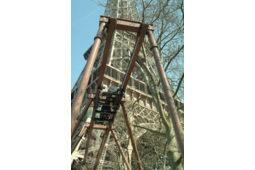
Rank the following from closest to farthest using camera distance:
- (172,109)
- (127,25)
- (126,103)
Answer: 1. (172,109)
2. (127,25)
3. (126,103)

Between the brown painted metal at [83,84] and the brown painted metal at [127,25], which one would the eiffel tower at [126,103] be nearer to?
the brown painted metal at [127,25]

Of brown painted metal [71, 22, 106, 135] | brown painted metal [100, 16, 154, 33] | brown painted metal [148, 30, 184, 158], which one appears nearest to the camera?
brown painted metal [148, 30, 184, 158]

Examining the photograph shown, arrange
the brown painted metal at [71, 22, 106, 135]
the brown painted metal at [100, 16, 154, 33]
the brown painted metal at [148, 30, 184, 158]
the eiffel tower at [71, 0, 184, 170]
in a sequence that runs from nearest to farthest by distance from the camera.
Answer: the brown painted metal at [148, 30, 184, 158], the brown painted metal at [71, 22, 106, 135], the brown painted metal at [100, 16, 154, 33], the eiffel tower at [71, 0, 184, 170]

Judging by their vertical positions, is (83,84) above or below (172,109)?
above

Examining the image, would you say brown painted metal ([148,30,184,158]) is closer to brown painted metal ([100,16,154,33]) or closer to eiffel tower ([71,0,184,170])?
brown painted metal ([100,16,154,33])

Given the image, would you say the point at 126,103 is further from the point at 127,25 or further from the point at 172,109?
the point at 172,109

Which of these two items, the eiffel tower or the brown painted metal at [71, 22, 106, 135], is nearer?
the brown painted metal at [71, 22, 106, 135]

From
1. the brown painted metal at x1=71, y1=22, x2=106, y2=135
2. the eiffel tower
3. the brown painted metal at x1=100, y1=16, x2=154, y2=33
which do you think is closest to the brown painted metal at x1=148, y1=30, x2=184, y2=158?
the brown painted metal at x1=100, y1=16, x2=154, y2=33

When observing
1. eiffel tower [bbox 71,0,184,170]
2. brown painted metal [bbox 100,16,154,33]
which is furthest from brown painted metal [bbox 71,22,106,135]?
eiffel tower [bbox 71,0,184,170]

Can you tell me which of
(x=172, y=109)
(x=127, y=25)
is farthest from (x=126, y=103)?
(x=172, y=109)

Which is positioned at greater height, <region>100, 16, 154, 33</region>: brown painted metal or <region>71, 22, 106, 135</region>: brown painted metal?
<region>100, 16, 154, 33</region>: brown painted metal

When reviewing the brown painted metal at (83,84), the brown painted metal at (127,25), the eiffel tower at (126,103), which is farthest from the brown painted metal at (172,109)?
the eiffel tower at (126,103)
